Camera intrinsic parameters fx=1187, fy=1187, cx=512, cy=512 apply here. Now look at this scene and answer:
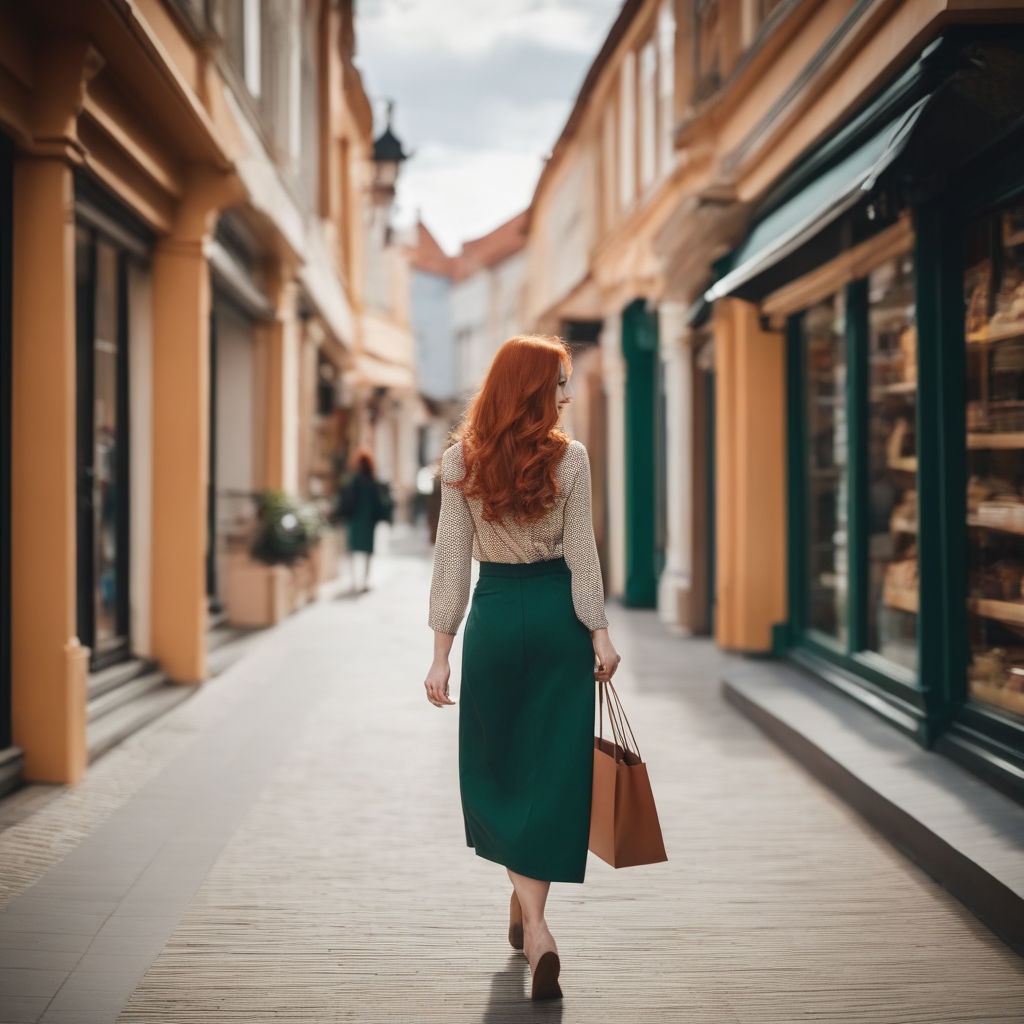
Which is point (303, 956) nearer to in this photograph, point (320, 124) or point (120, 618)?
point (120, 618)

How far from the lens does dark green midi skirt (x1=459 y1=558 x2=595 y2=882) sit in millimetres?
3480

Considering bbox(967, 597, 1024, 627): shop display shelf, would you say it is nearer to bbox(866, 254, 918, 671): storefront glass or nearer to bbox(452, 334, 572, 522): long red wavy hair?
bbox(866, 254, 918, 671): storefront glass

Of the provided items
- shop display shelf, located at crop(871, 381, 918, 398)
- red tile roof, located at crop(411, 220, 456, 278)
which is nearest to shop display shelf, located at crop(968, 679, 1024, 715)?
shop display shelf, located at crop(871, 381, 918, 398)

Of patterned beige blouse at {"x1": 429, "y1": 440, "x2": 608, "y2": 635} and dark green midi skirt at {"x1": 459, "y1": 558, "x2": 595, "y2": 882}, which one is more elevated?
patterned beige blouse at {"x1": 429, "y1": 440, "x2": 608, "y2": 635}

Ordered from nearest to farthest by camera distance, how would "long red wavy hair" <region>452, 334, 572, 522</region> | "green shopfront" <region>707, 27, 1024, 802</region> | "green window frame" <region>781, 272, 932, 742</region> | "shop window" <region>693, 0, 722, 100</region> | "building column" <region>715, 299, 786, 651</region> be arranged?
"long red wavy hair" <region>452, 334, 572, 522</region>
"green shopfront" <region>707, 27, 1024, 802</region>
"green window frame" <region>781, 272, 932, 742</region>
"building column" <region>715, 299, 786, 651</region>
"shop window" <region>693, 0, 722, 100</region>

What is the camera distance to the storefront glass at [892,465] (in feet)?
21.5

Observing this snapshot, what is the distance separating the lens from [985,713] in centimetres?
523

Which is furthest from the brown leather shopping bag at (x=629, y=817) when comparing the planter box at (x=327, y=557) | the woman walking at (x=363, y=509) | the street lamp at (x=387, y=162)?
the street lamp at (x=387, y=162)

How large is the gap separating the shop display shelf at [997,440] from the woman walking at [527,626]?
2.54 meters

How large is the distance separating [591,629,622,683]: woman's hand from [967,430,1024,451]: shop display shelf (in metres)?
2.60

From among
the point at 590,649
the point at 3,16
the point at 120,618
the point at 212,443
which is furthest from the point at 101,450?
the point at 590,649

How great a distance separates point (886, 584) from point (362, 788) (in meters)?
3.29

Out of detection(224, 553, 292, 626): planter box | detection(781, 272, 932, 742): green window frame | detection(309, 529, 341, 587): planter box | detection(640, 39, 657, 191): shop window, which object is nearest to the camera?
detection(781, 272, 932, 742): green window frame

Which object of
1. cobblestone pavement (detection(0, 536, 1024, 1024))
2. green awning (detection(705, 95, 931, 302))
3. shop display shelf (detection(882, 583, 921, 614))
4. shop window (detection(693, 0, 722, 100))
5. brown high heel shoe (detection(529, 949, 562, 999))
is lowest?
cobblestone pavement (detection(0, 536, 1024, 1024))
